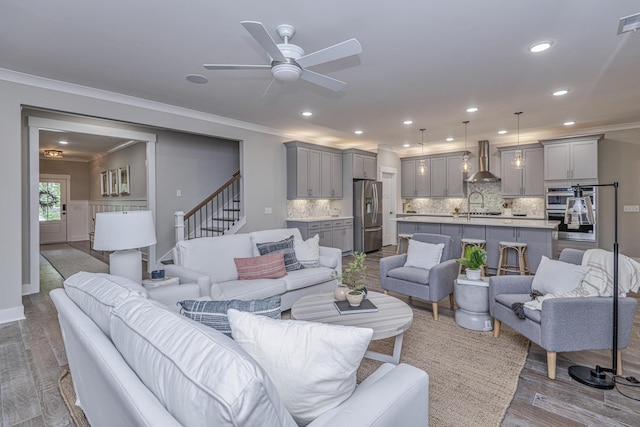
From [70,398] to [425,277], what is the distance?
321 centimetres

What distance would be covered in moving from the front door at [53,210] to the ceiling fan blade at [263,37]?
10634 millimetres

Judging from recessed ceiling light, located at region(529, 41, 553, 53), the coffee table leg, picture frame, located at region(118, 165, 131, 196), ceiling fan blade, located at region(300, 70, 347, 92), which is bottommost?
the coffee table leg

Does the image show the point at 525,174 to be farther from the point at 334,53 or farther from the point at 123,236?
the point at 123,236

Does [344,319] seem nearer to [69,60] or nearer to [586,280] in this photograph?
[586,280]

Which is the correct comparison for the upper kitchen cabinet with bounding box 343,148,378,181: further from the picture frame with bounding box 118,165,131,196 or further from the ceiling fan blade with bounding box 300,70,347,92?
the picture frame with bounding box 118,165,131,196

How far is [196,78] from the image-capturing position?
3.76m

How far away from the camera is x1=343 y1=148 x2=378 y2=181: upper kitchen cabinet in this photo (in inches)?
300

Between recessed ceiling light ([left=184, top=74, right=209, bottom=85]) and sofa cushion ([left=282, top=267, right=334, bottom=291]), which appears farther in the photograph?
recessed ceiling light ([left=184, top=74, right=209, bottom=85])

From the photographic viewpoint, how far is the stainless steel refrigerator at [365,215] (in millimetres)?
7590

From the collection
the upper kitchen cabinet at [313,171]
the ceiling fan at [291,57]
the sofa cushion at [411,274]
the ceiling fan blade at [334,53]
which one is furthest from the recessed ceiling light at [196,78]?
the sofa cushion at [411,274]

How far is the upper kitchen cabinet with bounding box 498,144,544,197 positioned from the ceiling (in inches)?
65.4

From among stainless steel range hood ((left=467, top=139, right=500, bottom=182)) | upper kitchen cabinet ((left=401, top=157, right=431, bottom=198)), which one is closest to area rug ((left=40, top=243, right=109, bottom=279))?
upper kitchen cabinet ((left=401, top=157, right=431, bottom=198))

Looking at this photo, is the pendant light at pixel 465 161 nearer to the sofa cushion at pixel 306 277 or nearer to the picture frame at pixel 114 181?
the sofa cushion at pixel 306 277

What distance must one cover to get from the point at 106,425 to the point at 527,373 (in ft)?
8.92
